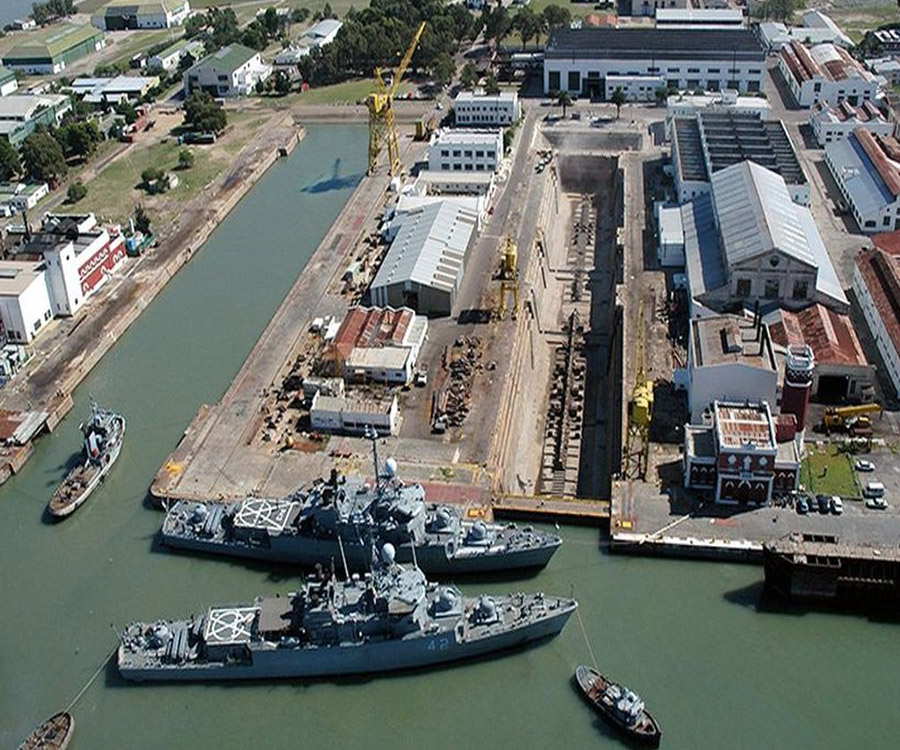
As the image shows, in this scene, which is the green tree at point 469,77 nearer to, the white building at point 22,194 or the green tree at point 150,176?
the green tree at point 150,176

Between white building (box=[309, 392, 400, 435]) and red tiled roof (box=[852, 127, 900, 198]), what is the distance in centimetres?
2792

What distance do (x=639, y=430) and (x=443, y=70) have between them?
Result: 4816 centimetres

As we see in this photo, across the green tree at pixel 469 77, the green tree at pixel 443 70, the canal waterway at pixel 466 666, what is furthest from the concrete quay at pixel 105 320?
the green tree at pixel 469 77

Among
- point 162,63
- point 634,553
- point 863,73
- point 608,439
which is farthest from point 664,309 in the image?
point 162,63

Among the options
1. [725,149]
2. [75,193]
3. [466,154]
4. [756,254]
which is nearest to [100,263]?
[75,193]

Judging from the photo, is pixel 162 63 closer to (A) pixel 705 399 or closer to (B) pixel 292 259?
(B) pixel 292 259

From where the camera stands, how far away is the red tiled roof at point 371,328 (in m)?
37.8

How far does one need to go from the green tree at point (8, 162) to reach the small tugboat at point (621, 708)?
158ft

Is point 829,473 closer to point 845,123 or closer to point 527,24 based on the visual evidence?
point 845,123

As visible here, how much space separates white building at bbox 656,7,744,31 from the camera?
268ft

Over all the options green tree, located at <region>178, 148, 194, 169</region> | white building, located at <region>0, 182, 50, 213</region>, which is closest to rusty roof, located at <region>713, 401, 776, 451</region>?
green tree, located at <region>178, 148, 194, 169</region>

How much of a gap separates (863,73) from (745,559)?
48.6 m

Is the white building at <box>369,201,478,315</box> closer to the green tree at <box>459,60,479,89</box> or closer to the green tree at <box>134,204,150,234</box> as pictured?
the green tree at <box>134,204,150,234</box>

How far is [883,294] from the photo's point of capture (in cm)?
3884
